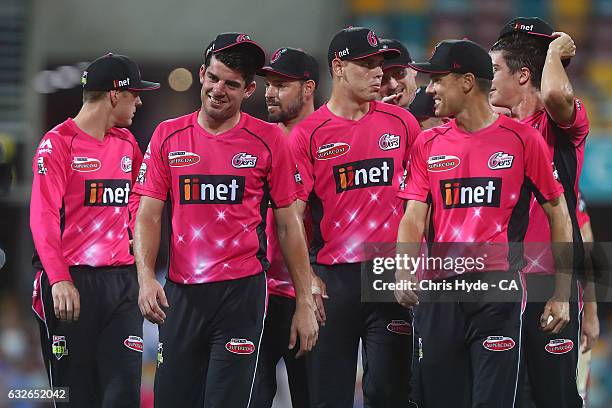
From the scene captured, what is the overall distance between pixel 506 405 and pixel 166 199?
A: 6.58ft

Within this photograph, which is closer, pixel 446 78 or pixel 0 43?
pixel 446 78

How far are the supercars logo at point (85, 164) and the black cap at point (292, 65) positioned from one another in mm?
1222

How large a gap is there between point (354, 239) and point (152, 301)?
1.44 metres

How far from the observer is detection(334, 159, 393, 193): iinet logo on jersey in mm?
6438

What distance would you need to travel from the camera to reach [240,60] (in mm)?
5773

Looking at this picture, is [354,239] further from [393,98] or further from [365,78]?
[393,98]

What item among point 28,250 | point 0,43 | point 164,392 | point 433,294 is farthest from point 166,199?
point 0,43

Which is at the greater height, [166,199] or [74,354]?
[166,199]

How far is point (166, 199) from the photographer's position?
5.84 m

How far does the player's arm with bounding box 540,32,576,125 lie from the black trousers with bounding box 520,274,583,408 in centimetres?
87

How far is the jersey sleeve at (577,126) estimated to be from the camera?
20.1 ft

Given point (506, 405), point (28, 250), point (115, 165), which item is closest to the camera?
point (506, 405)

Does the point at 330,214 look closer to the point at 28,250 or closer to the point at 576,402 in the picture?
the point at 576,402

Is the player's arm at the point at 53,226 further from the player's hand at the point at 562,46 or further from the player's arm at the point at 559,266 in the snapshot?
the player's hand at the point at 562,46
